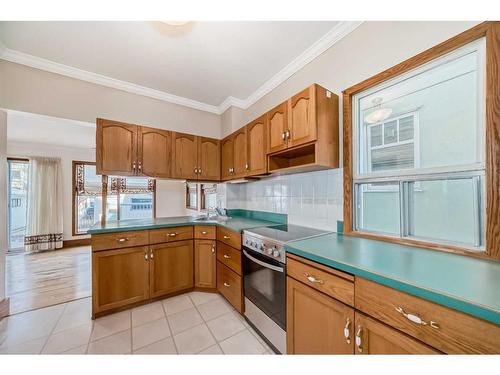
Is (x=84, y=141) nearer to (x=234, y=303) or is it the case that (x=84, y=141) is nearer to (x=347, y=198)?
(x=234, y=303)

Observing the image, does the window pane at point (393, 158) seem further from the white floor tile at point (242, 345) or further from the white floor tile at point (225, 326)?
the white floor tile at point (225, 326)

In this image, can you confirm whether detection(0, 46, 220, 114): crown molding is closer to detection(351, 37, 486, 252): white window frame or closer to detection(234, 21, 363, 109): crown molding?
detection(234, 21, 363, 109): crown molding

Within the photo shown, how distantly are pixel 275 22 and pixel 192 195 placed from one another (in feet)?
12.5

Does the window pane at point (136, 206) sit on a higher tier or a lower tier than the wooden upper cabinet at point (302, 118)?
lower

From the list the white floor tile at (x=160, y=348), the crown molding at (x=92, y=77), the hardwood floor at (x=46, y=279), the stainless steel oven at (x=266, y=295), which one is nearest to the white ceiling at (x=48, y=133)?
the crown molding at (x=92, y=77)

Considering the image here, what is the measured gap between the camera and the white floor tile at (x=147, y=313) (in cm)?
182

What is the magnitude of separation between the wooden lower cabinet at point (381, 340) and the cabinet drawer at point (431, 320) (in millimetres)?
26

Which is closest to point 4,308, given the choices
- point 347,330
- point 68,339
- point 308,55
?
point 68,339

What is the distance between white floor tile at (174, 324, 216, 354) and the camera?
4.85ft

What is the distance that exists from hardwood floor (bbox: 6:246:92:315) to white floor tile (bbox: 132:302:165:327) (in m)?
0.91

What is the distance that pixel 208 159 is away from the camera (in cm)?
271

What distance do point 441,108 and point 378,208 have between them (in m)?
0.72

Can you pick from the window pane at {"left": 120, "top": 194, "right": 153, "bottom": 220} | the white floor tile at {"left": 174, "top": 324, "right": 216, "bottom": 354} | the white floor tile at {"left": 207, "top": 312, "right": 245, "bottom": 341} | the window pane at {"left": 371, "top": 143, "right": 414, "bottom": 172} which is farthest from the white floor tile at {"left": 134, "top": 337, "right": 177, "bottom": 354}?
the window pane at {"left": 120, "top": 194, "right": 153, "bottom": 220}

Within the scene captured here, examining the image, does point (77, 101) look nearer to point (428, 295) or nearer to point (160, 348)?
point (160, 348)
